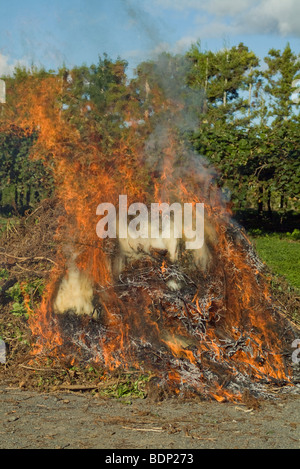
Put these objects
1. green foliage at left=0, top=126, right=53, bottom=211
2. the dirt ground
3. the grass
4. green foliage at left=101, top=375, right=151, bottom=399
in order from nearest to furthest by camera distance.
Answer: the dirt ground < green foliage at left=101, top=375, right=151, bottom=399 < the grass < green foliage at left=0, top=126, right=53, bottom=211

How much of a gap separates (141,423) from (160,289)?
1.53 m

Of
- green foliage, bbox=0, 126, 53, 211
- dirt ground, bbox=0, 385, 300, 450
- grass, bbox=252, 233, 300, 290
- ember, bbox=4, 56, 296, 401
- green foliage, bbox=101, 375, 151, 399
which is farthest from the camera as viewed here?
green foliage, bbox=0, 126, 53, 211

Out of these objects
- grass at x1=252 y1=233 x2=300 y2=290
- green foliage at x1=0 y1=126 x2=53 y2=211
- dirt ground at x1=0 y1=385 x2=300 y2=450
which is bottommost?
dirt ground at x1=0 y1=385 x2=300 y2=450

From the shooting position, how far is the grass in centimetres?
928

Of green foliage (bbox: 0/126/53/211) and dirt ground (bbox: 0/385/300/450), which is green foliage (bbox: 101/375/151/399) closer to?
dirt ground (bbox: 0/385/300/450)

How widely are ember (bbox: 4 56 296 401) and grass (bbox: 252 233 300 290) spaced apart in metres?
3.10

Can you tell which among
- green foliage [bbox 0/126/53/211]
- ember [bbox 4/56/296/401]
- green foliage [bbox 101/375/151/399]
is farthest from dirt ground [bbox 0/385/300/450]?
green foliage [bbox 0/126/53/211]

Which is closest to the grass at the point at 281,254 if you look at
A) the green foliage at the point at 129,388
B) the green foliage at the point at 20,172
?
the green foliage at the point at 129,388

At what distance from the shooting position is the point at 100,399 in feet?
14.7

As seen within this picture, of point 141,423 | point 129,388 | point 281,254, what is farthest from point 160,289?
point 281,254

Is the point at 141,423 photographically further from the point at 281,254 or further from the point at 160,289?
the point at 281,254

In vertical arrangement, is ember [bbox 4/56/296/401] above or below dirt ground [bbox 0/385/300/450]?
above

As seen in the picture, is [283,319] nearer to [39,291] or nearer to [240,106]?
[39,291]

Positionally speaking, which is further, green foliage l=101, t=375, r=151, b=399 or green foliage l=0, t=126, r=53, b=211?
green foliage l=0, t=126, r=53, b=211
